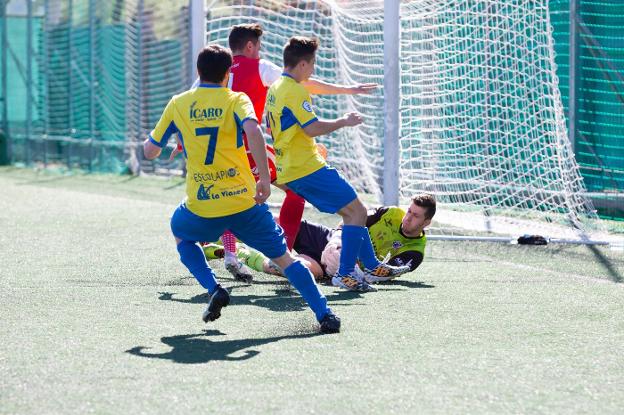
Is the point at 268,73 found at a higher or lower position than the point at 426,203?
higher

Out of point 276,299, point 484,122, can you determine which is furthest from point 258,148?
point 484,122

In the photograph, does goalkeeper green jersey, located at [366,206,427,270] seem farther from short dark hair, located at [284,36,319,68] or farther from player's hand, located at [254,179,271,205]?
player's hand, located at [254,179,271,205]

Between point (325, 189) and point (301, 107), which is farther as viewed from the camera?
point (325, 189)

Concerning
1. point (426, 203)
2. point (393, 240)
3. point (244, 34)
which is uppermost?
point (244, 34)

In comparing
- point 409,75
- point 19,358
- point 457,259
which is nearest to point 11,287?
point 19,358

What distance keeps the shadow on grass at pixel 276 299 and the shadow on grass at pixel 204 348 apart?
2.89 feet

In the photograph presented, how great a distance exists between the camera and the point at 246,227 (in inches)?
233

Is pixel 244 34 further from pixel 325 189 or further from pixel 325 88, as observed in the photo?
pixel 325 189

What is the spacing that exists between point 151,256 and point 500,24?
385cm

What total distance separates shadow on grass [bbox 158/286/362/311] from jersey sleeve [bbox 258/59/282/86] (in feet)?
4.81

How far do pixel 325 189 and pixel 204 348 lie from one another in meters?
1.85

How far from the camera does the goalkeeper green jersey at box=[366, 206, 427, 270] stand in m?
7.66

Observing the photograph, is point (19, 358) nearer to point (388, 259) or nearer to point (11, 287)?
point (11, 287)

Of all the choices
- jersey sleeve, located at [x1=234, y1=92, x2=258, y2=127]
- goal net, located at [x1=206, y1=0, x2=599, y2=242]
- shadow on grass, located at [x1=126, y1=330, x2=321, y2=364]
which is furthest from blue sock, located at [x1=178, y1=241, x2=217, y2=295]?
goal net, located at [x1=206, y1=0, x2=599, y2=242]
